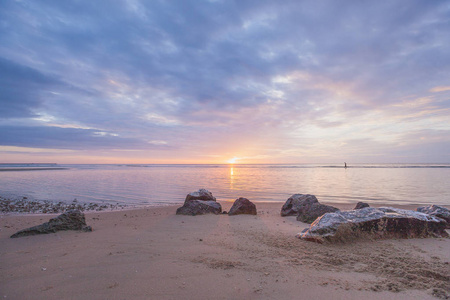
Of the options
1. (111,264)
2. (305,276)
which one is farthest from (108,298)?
(305,276)

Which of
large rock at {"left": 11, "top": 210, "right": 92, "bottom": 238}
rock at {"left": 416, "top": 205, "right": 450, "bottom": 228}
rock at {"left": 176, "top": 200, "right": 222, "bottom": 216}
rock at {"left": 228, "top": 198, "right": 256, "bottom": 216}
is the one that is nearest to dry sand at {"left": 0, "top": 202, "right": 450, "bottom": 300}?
large rock at {"left": 11, "top": 210, "right": 92, "bottom": 238}

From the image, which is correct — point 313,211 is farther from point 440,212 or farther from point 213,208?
point 213,208

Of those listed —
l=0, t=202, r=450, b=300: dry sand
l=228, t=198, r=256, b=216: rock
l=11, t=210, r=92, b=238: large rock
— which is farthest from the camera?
l=228, t=198, r=256, b=216: rock

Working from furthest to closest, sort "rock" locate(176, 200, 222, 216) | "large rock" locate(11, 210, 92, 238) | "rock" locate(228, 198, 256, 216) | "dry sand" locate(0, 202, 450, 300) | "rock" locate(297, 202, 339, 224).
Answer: "rock" locate(176, 200, 222, 216), "rock" locate(228, 198, 256, 216), "rock" locate(297, 202, 339, 224), "large rock" locate(11, 210, 92, 238), "dry sand" locate(0, 202, 450, 300)

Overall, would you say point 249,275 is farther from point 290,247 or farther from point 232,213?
point 232,213

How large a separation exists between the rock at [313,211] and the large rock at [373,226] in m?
2.24

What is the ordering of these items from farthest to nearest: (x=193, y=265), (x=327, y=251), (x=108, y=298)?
1. (x=327, y=251)
2. (x=193, y=265)
3. (x=108, y=298)

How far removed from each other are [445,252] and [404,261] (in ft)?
4.71

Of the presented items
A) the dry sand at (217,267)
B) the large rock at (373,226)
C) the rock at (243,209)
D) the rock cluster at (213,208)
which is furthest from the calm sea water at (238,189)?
the dry sand at (217,267)

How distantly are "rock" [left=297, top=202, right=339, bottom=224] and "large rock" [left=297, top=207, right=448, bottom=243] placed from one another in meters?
2.24

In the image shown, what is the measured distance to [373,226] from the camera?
5.91m

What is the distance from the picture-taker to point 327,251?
497cm

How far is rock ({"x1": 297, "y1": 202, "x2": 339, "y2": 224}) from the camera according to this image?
335 inches

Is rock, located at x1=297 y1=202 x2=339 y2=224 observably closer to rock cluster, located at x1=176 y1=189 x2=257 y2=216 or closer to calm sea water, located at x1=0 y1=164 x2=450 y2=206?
rock cluster, located at x1=176 y1=189 x2=257 y2=216
